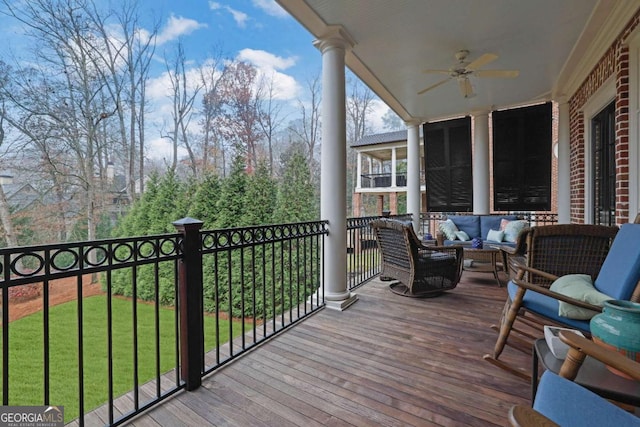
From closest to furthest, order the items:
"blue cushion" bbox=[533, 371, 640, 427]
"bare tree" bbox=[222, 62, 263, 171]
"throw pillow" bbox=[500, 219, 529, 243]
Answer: "blue cushion" bbox=[533, 371, 640, 427] → "throw pillow" bbox=[500, 219, 529, 243] → "bare tree" bbox=[222, 62, 263, 171]

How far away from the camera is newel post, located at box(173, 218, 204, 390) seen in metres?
1.79

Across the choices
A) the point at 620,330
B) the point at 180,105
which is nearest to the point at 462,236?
the point at 620,330

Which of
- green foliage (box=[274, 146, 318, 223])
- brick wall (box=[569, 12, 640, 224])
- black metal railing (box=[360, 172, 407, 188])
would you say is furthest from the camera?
black metal railing (box=[360, 172, 407, 188])

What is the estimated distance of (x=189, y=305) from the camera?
70.9 inches

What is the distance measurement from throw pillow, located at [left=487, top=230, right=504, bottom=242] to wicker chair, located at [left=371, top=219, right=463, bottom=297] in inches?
71.0

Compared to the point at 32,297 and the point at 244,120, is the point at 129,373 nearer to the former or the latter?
the point at 32,297

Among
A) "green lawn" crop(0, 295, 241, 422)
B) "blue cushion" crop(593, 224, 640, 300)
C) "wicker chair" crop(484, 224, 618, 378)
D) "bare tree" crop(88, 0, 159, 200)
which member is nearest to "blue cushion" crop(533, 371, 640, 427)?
"blue cushion" crop(593, 224, 640, 300)

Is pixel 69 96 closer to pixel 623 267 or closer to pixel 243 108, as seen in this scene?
pixel 243 108

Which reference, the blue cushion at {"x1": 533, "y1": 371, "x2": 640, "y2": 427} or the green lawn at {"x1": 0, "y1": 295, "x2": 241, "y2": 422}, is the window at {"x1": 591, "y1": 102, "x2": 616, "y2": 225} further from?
the green lawn at {"x1": 0, "y1": 295, "x2": 241, "y2": 422}

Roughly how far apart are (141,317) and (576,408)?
7.81 meters

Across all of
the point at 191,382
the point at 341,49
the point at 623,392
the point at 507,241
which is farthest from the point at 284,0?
the point at 507,241

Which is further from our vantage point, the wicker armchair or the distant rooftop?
the distant rooftop

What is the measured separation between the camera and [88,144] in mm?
8492

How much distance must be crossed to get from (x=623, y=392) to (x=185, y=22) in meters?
13.6
